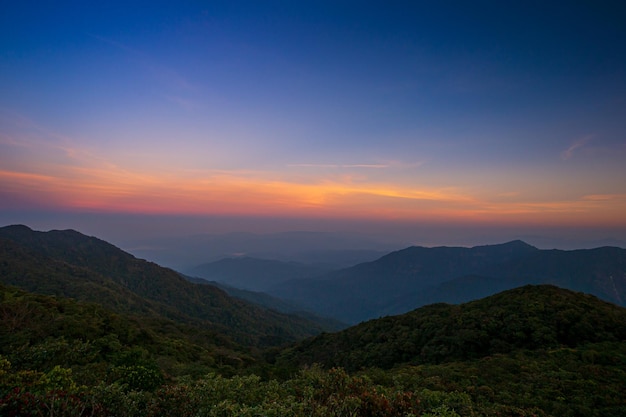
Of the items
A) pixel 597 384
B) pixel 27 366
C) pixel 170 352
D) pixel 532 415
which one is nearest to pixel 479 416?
pixel 532 415

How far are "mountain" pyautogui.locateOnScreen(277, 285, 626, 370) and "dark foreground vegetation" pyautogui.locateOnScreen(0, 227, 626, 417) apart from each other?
0.12 meters

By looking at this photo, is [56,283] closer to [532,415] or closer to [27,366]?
[27,366]

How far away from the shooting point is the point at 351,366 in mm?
27609

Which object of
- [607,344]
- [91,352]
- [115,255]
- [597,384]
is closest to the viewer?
[597,384]

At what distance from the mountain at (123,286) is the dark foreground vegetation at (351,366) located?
39.0m

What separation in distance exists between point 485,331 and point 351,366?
1291 cm

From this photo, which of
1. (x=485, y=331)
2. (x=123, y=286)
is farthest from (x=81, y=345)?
(x=123, y=286)

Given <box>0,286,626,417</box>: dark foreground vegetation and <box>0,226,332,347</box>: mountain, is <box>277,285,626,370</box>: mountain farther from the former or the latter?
<box>0,226,332,347</box>: mountain

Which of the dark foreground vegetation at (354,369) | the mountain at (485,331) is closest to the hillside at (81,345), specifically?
the dark foreground vegetation at (354,369)

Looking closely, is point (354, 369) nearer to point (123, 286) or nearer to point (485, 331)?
point (485, 331)

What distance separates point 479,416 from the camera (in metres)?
8.73

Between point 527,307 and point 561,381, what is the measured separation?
16.7 metres

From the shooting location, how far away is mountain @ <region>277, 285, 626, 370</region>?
23125 mm

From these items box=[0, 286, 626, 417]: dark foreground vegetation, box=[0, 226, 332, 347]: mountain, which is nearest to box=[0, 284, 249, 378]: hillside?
box=[0, 286, 626, 417]: dark foreground vegetation
